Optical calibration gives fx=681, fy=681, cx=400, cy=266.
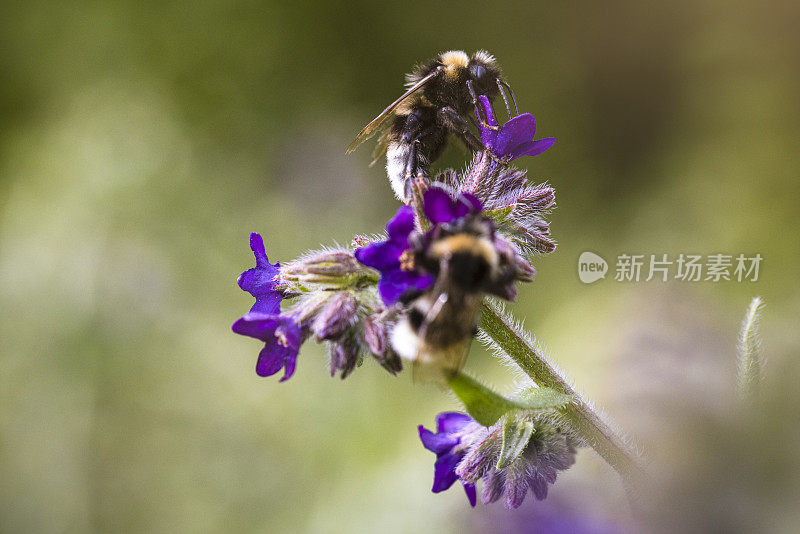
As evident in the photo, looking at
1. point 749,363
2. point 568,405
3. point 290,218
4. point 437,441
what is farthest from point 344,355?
point 290,218

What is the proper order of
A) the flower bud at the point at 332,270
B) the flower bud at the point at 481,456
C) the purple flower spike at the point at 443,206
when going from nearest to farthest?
the purple flower spike at the point at 443,206, the flower bud at the point at 332,270, the flower bud at the point at 481,456

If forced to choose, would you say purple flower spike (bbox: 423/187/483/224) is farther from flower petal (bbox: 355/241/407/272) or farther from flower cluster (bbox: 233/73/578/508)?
flower petal (bbox: 355/241/407/272)

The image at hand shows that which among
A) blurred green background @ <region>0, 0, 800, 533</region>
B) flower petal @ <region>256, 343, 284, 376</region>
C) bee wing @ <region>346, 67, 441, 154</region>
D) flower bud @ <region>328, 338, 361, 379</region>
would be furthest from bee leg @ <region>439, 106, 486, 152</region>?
blurred green background @ <region>0, 0, 800, 533</region>

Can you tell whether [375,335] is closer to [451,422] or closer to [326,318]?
[326,318]

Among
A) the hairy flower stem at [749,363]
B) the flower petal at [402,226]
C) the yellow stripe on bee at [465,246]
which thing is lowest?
the hairy flower stem at [749,363]

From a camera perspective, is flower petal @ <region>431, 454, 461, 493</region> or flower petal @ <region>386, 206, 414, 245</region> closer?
flower petal @ <region>386, 206, 414, 245</region>

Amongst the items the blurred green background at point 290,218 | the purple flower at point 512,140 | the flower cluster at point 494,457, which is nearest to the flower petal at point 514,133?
the purple flower at point 512,140

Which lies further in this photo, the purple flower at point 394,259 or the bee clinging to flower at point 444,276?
the purple flower at point 394,259

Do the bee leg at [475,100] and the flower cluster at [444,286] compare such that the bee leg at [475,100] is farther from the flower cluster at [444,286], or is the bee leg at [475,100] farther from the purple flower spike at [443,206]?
the purple flower spike at [443,206]
